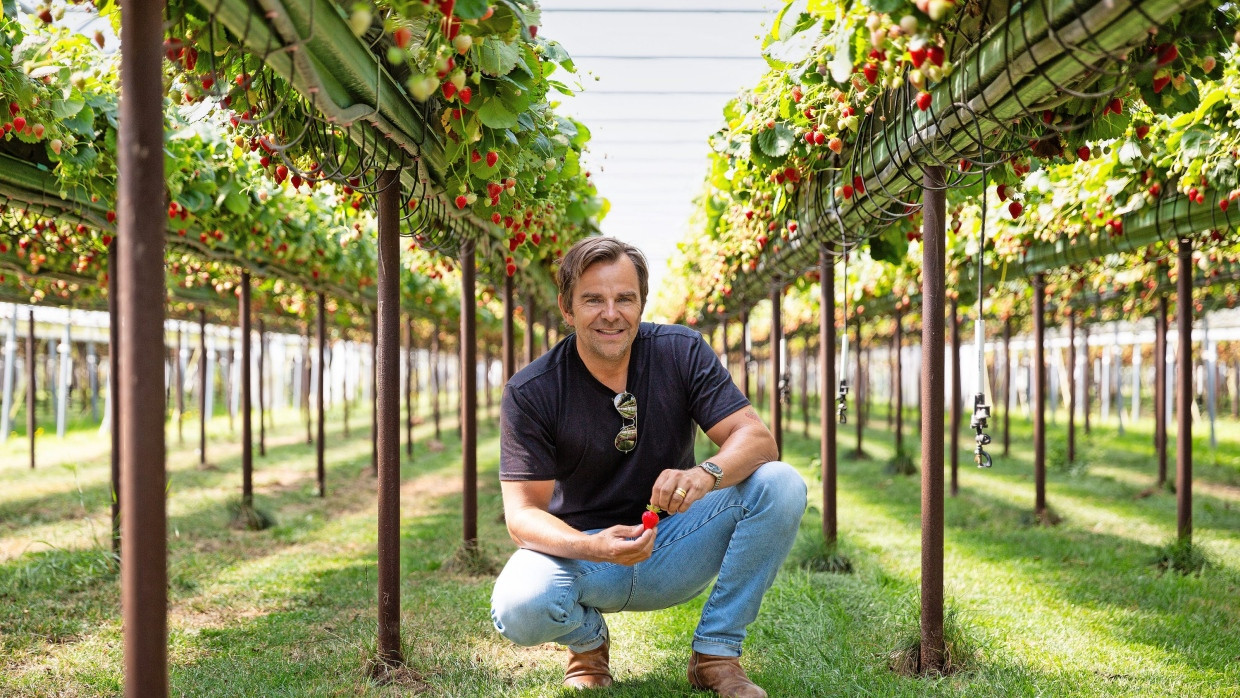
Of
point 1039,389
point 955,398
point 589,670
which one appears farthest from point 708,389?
point 955,398

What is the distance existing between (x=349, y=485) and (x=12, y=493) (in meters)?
2.85

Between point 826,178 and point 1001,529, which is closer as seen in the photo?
point 826,178

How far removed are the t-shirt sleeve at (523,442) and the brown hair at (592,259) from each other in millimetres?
369

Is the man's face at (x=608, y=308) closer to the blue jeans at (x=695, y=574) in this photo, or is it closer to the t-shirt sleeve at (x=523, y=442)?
the t-shirt sleeve at (x=523, y=442)

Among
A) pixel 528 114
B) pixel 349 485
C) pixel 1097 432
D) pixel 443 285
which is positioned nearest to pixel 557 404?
pixel 528 114

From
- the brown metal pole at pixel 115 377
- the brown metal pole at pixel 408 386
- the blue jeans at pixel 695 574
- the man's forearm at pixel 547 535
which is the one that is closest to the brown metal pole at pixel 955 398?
the brown metal pole at pixel 408 386

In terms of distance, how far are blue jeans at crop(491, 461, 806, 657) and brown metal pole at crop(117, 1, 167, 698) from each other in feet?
3.45

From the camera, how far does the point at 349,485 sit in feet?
28.5

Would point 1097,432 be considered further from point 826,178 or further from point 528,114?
point 528,114

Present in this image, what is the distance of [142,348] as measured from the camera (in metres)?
1.42

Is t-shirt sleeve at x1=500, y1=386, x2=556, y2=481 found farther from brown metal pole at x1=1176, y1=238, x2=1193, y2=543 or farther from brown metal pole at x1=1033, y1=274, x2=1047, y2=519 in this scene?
brown metal pole at x1=1033, y1=274, x2=1047, y2=519

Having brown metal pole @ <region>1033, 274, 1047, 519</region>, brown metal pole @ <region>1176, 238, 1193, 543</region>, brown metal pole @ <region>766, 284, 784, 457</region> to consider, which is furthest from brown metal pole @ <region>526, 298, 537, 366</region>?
brown metal pole @ <region>1176, 238, 1193, 543</region>

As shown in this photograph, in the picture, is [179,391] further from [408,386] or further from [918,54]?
[918,54]

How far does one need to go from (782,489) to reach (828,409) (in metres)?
2.30
